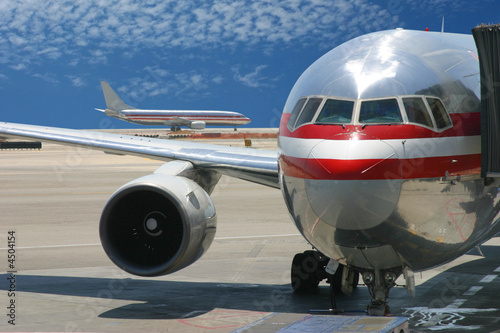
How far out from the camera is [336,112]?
26.2 feet

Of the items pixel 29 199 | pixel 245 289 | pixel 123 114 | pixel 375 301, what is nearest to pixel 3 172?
pixel 29 199

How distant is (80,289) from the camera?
12891mm

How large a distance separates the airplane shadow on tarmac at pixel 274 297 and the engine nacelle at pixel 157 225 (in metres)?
0.87

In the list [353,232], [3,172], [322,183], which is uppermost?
[3,172]

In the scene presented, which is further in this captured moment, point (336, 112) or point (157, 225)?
point (157, 225)

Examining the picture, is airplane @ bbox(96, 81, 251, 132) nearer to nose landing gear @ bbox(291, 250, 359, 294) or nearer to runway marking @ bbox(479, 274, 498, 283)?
runway marking @ bbox(479, 274, 498, 283)

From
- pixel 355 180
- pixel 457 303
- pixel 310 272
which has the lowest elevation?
pixel 457 303

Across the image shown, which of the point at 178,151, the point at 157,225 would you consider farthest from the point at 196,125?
the point at 157,225

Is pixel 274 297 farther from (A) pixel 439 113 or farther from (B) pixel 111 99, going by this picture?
(B) pixel 111 99

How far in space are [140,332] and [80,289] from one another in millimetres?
3192

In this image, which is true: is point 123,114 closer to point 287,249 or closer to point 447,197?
point 287,249

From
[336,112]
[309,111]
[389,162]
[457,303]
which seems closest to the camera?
[389,162]

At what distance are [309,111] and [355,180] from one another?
1.22 m

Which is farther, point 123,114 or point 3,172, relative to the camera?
point 123,114
